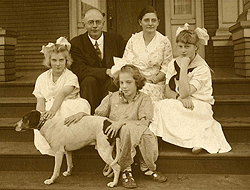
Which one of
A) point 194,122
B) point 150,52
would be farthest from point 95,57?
point 194,122

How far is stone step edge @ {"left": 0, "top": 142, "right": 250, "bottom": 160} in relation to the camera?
301 centimetres

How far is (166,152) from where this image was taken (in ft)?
10.3

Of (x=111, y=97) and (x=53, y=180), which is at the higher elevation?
(x=111, y=97)

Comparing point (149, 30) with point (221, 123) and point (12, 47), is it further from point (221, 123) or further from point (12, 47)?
point (12, 47)

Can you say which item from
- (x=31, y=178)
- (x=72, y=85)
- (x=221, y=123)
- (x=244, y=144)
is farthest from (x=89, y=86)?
(x=244, y=144)

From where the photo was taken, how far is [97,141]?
277cm

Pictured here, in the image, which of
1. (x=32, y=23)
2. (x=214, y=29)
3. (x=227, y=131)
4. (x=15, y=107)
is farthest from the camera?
(x=32, y=23)

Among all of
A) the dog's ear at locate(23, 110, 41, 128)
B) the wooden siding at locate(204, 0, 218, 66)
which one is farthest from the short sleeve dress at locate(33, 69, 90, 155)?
the wooden siding at locate(204, 0, 218, 66)

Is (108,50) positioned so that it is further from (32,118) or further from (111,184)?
(111,184)

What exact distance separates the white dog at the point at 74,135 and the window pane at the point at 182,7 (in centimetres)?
392

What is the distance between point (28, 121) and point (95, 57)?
4.57 feet

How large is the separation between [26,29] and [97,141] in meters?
4.55

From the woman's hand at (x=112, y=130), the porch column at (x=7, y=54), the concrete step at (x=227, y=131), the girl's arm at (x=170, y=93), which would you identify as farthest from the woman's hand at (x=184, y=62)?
the porch column at (x=7, y=54)

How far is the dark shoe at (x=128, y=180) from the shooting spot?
2717 mm
